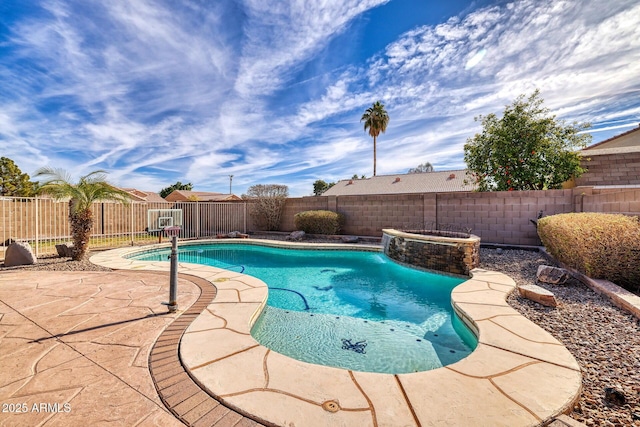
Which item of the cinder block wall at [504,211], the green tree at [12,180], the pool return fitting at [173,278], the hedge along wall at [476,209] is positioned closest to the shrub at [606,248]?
the hedge along wall at [476,209]

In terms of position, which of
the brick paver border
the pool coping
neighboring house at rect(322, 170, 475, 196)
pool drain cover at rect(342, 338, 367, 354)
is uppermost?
neighboring house at rect(322, 170, 475, 196)

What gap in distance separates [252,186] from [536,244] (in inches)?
495

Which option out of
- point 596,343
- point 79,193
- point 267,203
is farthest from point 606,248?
point 267,203

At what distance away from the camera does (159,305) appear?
340cm

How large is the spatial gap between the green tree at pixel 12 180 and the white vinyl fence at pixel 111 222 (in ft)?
37.3

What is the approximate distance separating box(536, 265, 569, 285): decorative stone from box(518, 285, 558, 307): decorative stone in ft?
3.25

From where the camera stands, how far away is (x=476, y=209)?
8.60 metres

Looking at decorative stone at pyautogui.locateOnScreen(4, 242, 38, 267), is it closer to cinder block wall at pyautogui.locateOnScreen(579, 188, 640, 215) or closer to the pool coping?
the pool coping

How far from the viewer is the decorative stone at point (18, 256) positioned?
5.91 meters

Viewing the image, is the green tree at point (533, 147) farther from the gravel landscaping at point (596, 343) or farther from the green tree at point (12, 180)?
the green tree at point (12, 180)

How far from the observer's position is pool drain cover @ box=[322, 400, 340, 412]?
5.21ft

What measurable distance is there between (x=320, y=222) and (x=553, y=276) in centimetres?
814

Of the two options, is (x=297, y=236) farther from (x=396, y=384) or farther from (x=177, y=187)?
(x=177, y=187)

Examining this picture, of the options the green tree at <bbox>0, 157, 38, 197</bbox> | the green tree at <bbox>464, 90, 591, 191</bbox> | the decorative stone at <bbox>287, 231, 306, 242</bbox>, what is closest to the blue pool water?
the decorative stone at <bbox>287, 231, 306, 242</bbox>
